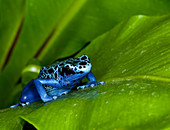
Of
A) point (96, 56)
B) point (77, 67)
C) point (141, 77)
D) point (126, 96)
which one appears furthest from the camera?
point (96, 56)

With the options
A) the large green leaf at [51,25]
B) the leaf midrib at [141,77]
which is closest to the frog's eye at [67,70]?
the leaf midrib at [141,77]

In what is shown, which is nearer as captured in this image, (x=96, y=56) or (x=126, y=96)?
(x=126, y=96)

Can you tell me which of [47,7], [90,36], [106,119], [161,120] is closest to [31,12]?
[47,7]

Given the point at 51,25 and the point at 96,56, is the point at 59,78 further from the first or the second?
the point at 51,25

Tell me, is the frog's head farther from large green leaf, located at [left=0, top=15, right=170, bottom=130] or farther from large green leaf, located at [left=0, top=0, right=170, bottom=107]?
large green leaf, located at [left=0, top=0, right=170, bottom=107]

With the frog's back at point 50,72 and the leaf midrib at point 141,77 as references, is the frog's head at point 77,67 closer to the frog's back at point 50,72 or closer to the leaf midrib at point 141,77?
the frog's back at point 50,72

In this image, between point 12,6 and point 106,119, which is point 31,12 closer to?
point 12,6

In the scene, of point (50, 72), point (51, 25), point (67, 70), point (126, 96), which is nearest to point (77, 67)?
point (67, 70)
